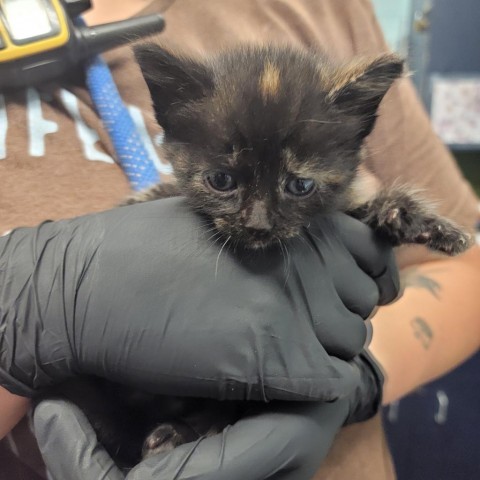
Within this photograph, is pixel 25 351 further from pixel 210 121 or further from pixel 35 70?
pixel 35 70

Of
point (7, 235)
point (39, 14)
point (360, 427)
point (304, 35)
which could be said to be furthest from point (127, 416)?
point (304, 35)

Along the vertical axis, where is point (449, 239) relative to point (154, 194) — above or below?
below

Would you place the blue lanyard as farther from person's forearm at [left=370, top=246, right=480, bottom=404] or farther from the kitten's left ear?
person's forearm at [left=370, top=246, right=480, bottom=404]

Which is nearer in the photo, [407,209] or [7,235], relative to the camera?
[7,235]

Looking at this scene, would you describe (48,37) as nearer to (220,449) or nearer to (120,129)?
(120,129)

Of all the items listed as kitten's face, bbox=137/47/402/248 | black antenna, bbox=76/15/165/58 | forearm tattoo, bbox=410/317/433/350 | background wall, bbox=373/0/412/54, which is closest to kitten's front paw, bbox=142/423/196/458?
kitten's face, bbox=137/47/402/248

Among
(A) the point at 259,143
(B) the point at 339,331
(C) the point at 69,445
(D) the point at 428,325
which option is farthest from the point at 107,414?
(D) the point at 428,325

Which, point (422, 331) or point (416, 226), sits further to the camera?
point (422, 331)

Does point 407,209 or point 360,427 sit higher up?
point 407,209

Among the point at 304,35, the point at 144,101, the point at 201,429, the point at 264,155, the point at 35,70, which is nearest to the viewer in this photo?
the point at 264,155
